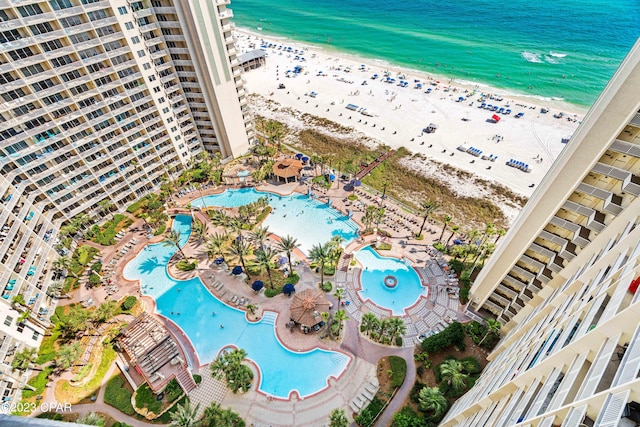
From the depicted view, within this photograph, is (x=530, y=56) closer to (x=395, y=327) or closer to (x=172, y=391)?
(x=395, y=327)

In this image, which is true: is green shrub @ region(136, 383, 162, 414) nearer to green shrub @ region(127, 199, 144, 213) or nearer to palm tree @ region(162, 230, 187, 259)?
palm tree @ region(162, 230, 187, 259)

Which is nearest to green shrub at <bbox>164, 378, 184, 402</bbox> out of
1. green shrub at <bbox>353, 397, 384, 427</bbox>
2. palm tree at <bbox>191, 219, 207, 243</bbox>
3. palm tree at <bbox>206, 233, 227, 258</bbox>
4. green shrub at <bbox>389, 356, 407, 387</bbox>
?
palm tree at <bbox>206, 233, 227, 258</bbox>

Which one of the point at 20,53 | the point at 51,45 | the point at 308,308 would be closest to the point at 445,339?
the point at 308,308

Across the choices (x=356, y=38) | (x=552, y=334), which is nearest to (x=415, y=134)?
(x=552, y=334)

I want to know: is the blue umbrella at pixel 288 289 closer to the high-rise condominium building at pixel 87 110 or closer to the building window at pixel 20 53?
the high-rise condominium building at pixel 87 110

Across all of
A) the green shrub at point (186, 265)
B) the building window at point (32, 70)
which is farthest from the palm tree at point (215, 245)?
the building window at point (32, 70)

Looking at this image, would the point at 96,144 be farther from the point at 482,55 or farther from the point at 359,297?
the point at 482,55
